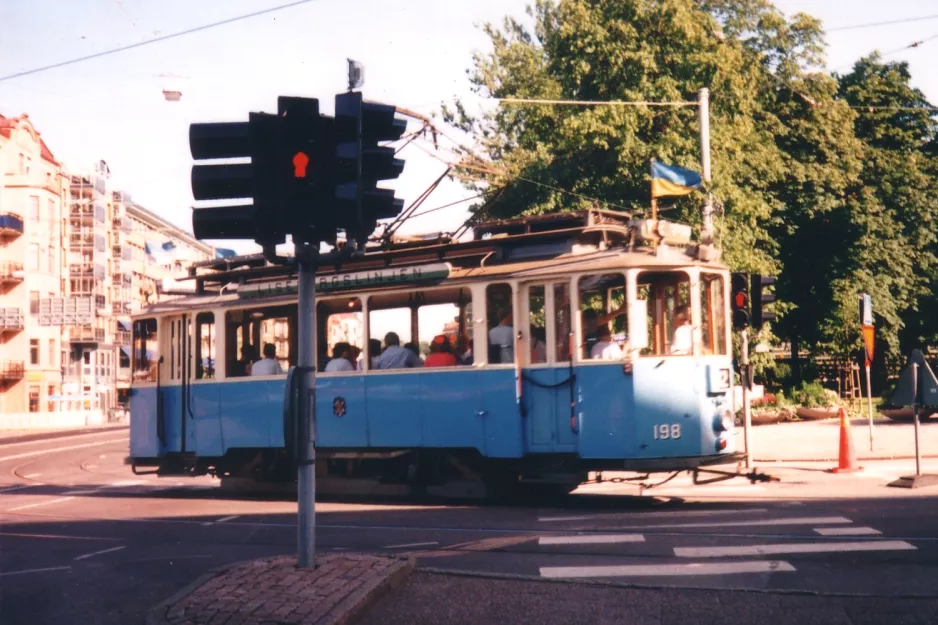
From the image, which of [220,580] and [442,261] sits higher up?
[442,261]

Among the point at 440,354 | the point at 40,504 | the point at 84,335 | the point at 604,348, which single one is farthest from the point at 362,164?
the point at 84,335

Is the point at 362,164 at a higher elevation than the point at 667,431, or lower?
higher

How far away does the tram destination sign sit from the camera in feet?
48.5

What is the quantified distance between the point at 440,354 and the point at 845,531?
575cm

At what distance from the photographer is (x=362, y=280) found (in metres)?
15.4

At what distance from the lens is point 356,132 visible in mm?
8023

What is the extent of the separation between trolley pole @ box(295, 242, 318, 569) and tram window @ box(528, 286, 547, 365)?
6.07 metres

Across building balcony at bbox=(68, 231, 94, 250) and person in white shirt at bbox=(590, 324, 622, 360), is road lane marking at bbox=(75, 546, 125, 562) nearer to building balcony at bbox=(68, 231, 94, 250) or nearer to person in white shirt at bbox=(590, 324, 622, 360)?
person in white shirt at bbox=(590, 324, 622, 360)

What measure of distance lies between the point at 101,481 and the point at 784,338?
27.8 metres

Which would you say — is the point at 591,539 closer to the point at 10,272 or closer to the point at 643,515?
the point at 643,515

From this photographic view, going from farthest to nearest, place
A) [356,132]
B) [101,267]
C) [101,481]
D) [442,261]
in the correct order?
[101,267]
[101,481]
[442,261]
[356,132]

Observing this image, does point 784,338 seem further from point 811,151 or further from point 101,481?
point 101,481

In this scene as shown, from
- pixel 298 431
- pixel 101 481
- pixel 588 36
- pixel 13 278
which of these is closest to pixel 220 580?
pixel 298 431

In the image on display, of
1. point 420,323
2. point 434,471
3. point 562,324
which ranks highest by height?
point 420,323
